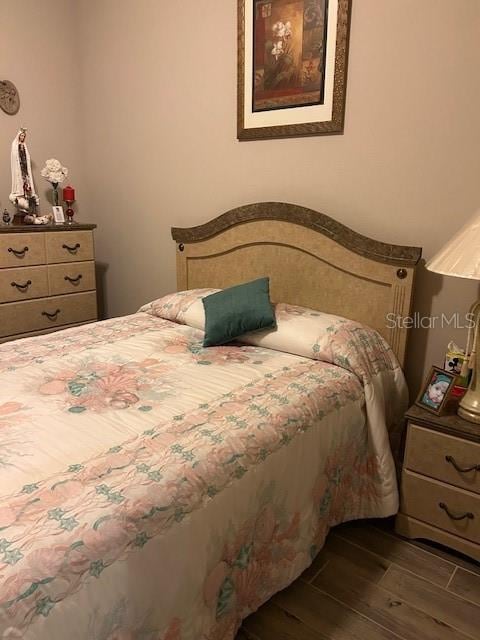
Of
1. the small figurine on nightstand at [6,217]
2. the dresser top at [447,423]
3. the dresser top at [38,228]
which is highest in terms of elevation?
the small figurine on nightstand at [6,217]

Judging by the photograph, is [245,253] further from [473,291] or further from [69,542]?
[69,542]

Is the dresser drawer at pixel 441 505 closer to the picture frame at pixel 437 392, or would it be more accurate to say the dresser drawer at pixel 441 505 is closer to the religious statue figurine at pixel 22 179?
the picture frame at pixel 437 392

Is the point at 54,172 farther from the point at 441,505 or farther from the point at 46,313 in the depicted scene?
the point at 441,505

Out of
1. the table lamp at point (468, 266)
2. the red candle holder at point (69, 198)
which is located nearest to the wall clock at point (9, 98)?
the red candle holder at point (69, 198)

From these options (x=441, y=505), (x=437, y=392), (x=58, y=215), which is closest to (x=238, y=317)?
(x=437, y=392)

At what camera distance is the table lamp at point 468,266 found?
1479mm

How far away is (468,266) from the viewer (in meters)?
1.47

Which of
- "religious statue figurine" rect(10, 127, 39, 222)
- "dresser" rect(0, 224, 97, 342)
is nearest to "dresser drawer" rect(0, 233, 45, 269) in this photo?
"dresser" rect(0, 224, 97, 342)

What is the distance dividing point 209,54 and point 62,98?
1279mm

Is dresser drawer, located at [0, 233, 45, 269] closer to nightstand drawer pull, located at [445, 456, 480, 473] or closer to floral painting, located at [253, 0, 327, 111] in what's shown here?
floral painting, located at [253, 0, 327, 111]

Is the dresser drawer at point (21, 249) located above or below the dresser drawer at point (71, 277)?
above

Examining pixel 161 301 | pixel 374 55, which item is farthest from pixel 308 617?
pixel 374 55

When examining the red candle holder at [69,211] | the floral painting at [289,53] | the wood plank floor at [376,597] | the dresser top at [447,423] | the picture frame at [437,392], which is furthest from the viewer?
the red candle holder at [69,211]

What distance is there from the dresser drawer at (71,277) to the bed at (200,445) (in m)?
0.75
